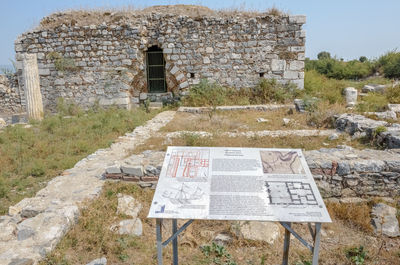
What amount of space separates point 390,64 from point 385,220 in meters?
15.5

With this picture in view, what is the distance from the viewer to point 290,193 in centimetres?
239

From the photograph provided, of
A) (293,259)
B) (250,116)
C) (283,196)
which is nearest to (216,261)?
(293,259)

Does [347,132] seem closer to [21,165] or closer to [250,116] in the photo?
[250,116]

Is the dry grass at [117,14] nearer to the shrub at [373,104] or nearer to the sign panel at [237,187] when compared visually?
the shrub at [373,104]

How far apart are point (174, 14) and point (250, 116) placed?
500cm

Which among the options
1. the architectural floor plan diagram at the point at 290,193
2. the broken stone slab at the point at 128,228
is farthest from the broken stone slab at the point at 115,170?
the architectural floor plan diagram at the point at 290,193

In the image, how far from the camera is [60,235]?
3.07 metres

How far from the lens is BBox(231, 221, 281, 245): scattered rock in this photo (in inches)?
130

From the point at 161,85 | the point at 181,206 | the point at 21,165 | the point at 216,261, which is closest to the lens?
the point at 181,206

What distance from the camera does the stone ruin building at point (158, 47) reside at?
1048 cm

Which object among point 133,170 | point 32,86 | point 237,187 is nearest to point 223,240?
point 237,187

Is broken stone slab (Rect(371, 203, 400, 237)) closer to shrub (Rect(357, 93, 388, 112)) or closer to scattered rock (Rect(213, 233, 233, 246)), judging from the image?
scattered rock (Rect(213, 233, 233, 246))

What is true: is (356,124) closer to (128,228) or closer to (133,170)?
(133,170)

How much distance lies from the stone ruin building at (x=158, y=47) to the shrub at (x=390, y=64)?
332 inches
